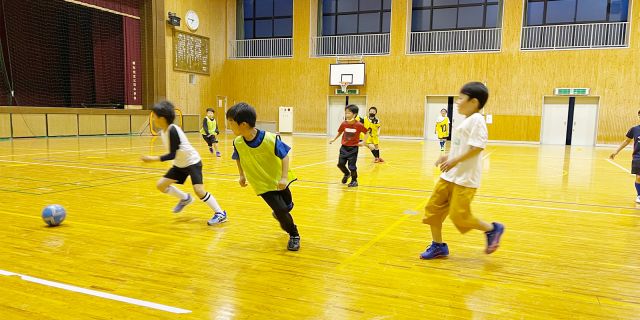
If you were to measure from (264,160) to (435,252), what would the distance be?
154 centimetres

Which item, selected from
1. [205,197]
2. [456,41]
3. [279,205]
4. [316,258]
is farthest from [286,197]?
[456,41]

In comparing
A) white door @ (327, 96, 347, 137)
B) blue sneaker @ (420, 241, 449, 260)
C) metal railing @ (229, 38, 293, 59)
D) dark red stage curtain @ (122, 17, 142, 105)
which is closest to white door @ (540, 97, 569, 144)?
white door @ (327, 96, 347, 137)

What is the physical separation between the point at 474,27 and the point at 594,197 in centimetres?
1714

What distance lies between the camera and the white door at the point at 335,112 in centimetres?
2422

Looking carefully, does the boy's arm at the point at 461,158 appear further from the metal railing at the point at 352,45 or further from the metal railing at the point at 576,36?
the metal railing at the point at 352,45

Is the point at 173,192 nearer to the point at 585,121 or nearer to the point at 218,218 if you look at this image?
the point at 218,218

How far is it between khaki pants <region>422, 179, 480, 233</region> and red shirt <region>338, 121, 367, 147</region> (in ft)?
12.5

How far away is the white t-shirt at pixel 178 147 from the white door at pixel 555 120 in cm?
2007

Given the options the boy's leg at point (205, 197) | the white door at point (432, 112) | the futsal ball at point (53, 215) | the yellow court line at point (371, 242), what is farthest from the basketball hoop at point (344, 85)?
the futsal ball at point (53, 215)

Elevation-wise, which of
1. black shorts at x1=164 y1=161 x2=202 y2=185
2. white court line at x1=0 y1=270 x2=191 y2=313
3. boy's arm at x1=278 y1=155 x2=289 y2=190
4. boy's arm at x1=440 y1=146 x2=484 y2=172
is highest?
boy's arm at x1=440 y1=146 x2=484 y2=172

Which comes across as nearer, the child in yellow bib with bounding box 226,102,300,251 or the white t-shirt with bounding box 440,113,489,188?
the white t-shirt with bounding box 440,113,489,188

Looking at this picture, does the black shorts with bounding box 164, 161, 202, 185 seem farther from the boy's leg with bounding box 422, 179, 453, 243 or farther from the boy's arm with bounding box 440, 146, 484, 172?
the boy's arm with bounding box 440, 146, 484, 172

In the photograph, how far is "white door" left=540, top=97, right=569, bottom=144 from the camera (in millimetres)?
20688

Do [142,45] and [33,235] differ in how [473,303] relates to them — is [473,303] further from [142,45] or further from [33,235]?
[142,45]
